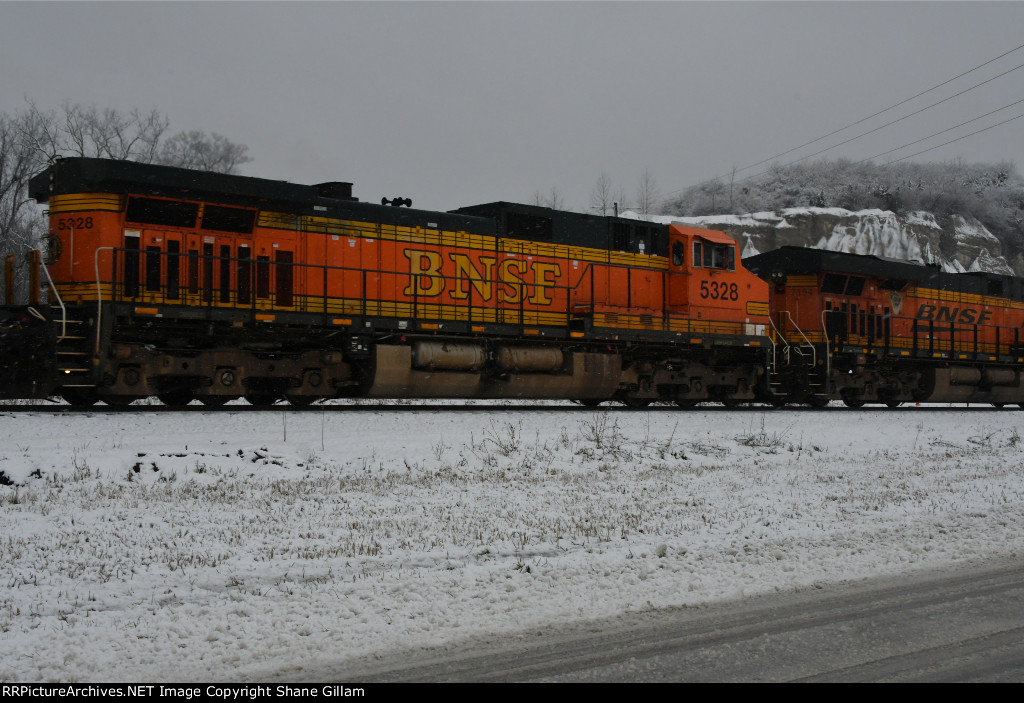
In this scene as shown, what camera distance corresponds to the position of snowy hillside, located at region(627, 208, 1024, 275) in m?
70.2

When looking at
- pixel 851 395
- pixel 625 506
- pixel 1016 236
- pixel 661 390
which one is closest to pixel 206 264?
pixel 625 506

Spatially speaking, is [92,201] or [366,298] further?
[366,298]

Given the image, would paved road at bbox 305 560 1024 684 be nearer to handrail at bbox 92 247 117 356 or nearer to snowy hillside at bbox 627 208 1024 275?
handrail at bbox 92 247 117 356

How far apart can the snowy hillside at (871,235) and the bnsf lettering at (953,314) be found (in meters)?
43.0

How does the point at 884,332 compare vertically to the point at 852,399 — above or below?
above

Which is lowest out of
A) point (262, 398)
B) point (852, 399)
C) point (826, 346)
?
point (852, 399)

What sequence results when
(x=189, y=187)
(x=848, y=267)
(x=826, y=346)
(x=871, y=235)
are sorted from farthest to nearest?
(x=871, y=235)
(x=848, y=267)
(x=826, y=346)
(x=189, y=187)

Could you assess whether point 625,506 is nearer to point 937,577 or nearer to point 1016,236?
point 937,577

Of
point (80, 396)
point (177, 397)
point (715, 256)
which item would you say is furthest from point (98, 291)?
point (715, 256)

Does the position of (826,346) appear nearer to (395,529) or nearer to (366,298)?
(366,298)

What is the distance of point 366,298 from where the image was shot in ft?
48.0

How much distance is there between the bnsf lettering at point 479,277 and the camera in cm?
1540

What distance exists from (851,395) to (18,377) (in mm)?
18092

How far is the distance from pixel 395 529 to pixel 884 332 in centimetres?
1857
